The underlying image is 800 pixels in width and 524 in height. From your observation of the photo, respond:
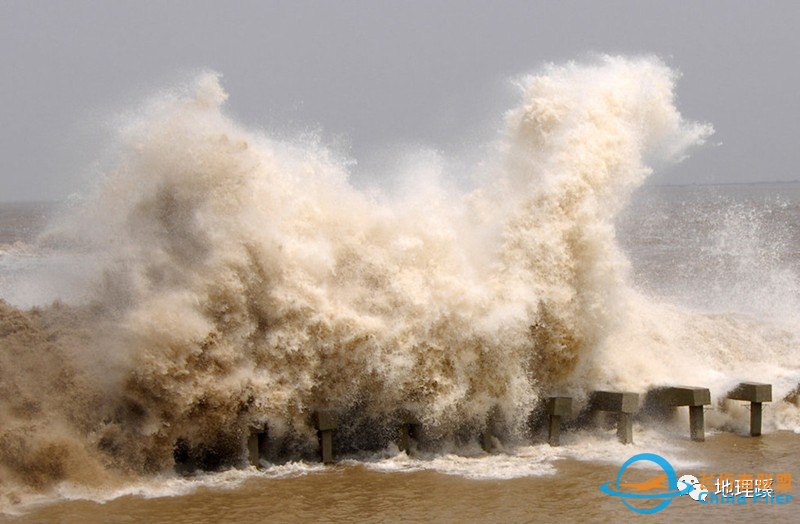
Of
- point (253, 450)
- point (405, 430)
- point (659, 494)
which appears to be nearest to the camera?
point (659, 494)

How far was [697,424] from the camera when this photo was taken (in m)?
10.6

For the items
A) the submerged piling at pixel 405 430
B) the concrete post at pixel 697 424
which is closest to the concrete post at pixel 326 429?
the submerged piling at pixel 405 430

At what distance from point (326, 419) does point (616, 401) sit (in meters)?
3.00

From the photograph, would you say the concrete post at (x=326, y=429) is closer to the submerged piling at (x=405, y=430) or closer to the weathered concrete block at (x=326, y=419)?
the weathered concrete block at (x=326, y=419)

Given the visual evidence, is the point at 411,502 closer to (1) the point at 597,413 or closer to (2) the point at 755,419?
(1) the point at 597,413

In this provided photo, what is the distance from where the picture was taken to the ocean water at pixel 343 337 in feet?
27.9

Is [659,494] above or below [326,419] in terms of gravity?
below

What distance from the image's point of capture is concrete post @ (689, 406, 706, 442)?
34.9ft

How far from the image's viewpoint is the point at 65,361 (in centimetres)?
946

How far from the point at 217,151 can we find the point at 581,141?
422cm

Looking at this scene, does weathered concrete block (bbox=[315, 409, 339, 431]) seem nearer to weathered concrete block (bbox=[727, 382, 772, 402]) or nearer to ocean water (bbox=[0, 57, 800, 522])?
ocean water (bbox=[0, 57, 800, 522])

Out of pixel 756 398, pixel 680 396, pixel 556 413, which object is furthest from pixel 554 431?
pixel 756 398

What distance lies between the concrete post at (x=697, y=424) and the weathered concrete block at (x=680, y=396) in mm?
121

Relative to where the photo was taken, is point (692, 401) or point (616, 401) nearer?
point (616, 401)
